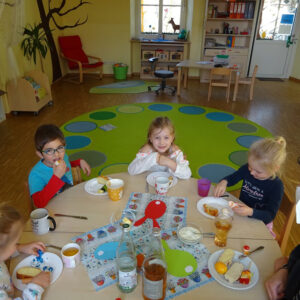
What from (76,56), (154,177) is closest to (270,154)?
(154,177)

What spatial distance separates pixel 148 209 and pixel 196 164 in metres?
1.90

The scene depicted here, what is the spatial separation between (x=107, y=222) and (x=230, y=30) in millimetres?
6682

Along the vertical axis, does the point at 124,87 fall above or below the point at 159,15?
below

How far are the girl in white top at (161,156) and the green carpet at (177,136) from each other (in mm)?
1213

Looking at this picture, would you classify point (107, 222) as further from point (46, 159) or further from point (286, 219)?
point (286, 219)

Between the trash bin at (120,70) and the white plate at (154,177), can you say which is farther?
the trash bin at (120,70)

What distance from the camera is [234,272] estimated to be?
3.24 ft

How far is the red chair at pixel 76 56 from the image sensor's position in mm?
6391

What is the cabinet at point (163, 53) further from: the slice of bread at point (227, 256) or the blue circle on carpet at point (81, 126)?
the slice of bread at point (227, 256)

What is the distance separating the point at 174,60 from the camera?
697 centimetres

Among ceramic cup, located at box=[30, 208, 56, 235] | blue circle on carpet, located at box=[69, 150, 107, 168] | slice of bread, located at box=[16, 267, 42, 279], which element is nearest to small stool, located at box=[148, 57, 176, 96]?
blue circle on carpet, located at box=[69, 150, 107, 168]

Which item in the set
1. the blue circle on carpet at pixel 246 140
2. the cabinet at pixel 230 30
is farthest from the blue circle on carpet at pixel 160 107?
the cabinet at pixel 230 30

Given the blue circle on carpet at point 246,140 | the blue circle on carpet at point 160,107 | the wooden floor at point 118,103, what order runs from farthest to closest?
the blue circle on carpet at point 160,107
the blue circle on carpet at point 246,140
the wooden floor at point 118,103

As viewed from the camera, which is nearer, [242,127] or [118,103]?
[242,127]
